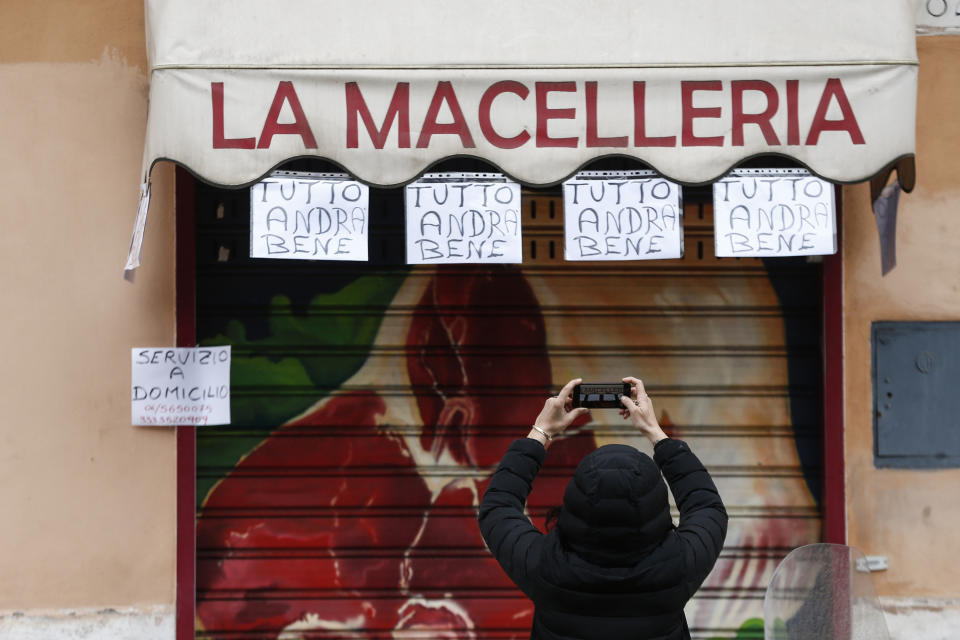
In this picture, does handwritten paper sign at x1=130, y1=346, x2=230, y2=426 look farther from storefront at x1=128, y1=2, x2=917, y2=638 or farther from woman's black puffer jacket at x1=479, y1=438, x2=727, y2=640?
woman's black puffer jacket at x1=479, y1=438, x2=727, y2=640

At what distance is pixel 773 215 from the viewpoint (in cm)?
380

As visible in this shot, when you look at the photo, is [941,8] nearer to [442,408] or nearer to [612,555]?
[442,408]

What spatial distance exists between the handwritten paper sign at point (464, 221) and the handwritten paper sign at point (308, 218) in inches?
9.4

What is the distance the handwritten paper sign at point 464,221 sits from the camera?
3.79 metres

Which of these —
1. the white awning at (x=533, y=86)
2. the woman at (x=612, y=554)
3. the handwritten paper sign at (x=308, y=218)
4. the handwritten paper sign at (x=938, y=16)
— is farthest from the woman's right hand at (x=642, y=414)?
the handwritten paper sign at (x=938, y=16)

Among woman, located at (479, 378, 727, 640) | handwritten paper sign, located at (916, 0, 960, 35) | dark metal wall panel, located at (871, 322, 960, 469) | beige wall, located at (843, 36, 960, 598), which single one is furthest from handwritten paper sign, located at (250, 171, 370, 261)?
handwritten paper sign, located at (916, 0, 960, 35)

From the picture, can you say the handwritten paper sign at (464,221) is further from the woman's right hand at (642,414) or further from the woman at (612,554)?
the woman at (612,554)

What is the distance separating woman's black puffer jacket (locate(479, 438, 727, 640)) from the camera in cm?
204

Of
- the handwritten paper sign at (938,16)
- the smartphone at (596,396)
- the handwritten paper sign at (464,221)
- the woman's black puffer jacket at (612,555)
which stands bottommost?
the woman's black puffer jacket at (612,555)

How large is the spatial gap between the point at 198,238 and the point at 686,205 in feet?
8.47

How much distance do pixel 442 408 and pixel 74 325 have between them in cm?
191

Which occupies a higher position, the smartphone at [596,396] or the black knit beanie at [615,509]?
the smartphone at [596,396]

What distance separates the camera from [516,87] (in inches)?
145

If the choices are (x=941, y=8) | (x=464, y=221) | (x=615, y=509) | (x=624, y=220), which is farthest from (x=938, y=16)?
(x=615, y=509)
